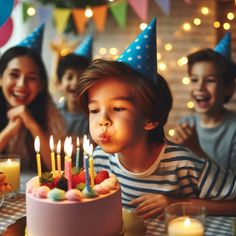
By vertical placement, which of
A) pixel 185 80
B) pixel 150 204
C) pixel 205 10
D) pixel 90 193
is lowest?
pixel 150 204

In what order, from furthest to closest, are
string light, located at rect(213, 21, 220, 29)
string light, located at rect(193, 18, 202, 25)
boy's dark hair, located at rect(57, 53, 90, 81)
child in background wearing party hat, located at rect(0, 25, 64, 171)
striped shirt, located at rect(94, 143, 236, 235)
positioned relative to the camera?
1. string light, located at rect(193, 18, 202, 25)
2. string light, located at rect(213, 21, 220, 29)
3. boy's dark hair, located at rect(57, 53, 90, 81)
4. child in background wearing party hat, located at rect(0, 25, 64, 171)
5. striped shirt, located at rect(94, 143, 236, 235)

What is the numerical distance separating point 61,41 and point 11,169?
2148mm

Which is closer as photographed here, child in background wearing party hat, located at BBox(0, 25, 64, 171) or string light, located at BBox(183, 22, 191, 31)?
child in background wearing party hat, located at BBox(0, 25, 64, 171)

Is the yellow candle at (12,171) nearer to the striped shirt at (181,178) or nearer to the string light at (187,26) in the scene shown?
the striped shirt at (181,178)

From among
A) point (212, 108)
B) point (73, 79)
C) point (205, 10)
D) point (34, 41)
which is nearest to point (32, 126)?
point (34, 41)

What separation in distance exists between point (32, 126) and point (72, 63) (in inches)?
21.9

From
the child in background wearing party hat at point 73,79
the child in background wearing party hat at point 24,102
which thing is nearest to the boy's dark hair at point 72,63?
the child in background wearing party hat at point 73,79

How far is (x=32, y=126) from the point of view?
6.17ft

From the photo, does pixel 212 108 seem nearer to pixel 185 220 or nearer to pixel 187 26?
pixel 185 220

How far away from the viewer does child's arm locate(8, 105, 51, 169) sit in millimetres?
1862

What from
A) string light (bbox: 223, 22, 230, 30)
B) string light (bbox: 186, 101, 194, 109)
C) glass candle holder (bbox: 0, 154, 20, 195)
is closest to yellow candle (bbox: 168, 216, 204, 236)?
glass candle holder (bbox: 0, 154, 20, 195)

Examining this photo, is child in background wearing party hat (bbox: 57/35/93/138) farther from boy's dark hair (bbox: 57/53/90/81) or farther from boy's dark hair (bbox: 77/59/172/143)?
boy's dark hair (bbox: 77/59/172/143)

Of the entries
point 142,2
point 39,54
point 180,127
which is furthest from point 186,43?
point 39,54

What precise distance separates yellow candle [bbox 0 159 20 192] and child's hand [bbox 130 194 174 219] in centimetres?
42
